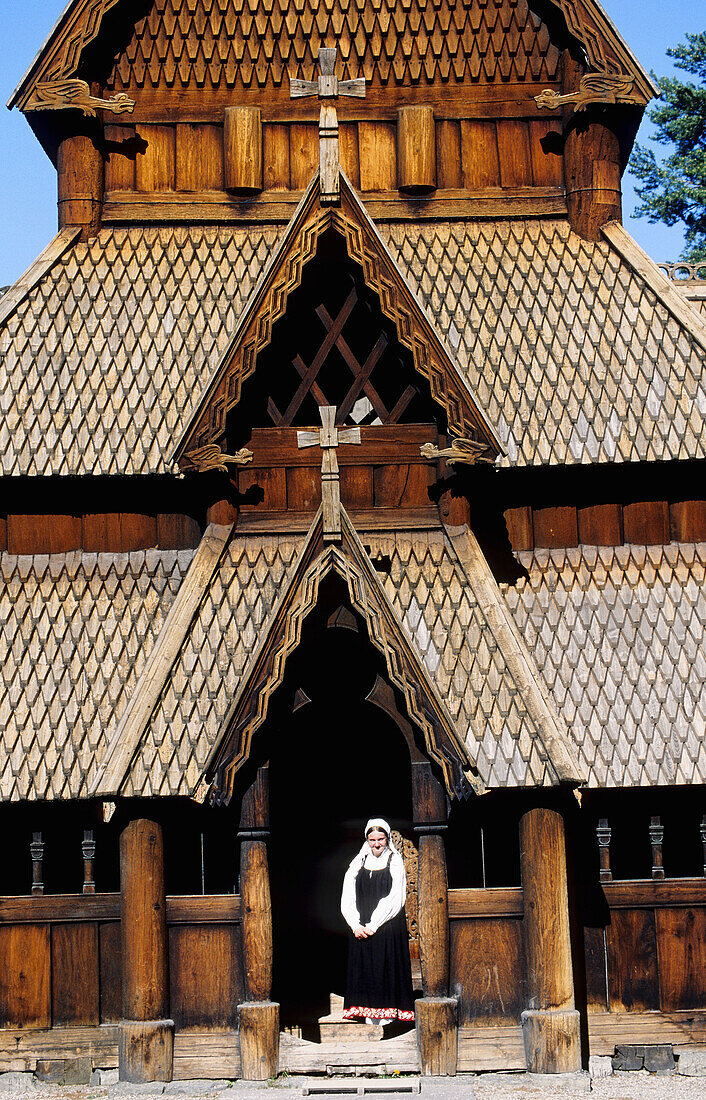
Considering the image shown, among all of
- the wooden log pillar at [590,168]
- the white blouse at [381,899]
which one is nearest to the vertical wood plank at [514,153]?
the wooden log pillar at [590,168]

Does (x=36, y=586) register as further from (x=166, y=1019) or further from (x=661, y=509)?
(x=661, y=509)

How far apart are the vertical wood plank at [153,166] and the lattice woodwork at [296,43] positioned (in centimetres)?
54

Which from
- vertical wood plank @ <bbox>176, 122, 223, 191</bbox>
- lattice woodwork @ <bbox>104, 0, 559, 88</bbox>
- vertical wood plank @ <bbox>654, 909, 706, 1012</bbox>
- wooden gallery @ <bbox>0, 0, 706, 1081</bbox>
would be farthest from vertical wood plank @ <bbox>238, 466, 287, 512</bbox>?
vertical wood plank @ <bbox>654, 909, 706, 1012</bbox>

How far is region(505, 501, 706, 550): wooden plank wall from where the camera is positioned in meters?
11.2

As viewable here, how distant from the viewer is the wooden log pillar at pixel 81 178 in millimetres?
12297

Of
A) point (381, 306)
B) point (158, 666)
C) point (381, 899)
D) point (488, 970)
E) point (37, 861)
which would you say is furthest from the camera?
point (381, 306)

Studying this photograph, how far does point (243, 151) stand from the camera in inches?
486

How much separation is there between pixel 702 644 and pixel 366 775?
3.77 m

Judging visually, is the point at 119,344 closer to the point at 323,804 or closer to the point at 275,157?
the point at 275,157

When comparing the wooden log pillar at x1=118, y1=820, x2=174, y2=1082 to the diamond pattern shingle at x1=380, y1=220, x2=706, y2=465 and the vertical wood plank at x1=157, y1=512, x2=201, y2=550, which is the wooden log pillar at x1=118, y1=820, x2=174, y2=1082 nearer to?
the vertical wood plank at x1=157, y1=512, x2=201, y2=550

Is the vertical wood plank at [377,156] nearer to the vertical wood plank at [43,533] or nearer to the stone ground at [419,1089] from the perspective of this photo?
the vertical wood plank at [43,533]

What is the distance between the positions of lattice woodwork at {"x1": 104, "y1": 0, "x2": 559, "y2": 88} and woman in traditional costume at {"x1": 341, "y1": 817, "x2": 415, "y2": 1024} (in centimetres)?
716

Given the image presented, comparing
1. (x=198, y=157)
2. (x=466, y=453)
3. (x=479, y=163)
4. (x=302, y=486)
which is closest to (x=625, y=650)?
(x=466, y=453)

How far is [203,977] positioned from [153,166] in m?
7.41
